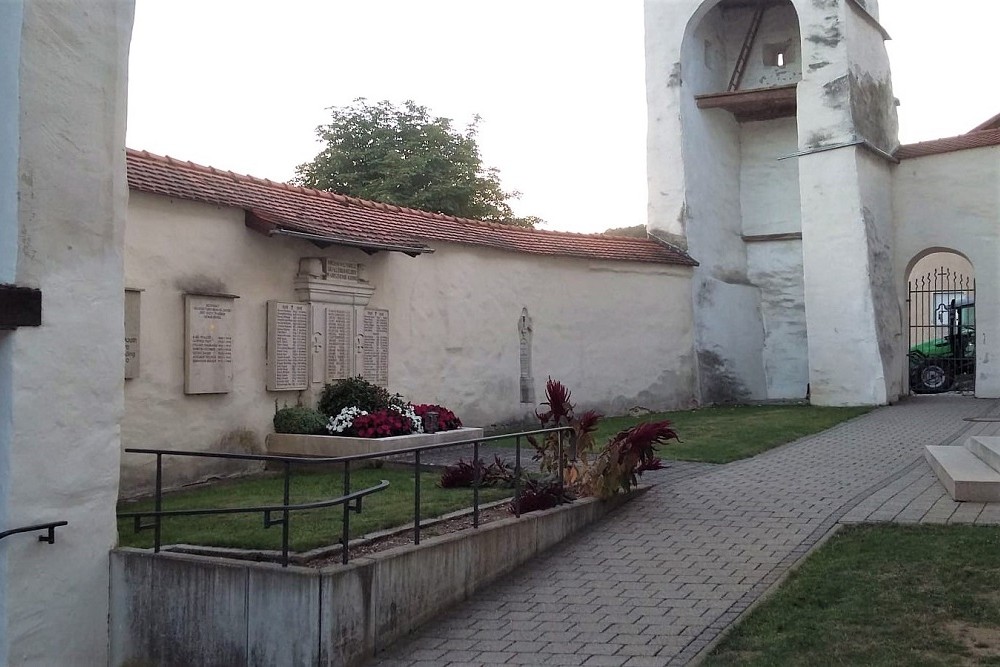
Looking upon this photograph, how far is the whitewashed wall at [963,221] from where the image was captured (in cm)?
1967

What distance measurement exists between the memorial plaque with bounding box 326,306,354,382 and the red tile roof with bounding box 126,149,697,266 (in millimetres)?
1020

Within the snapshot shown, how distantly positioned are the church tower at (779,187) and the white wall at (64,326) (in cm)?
1518

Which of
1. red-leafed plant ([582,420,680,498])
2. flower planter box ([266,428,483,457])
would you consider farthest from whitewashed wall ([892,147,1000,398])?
red-leafed plant ([582,420,680,498])

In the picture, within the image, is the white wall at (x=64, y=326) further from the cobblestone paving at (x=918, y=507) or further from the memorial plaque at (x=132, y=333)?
the cobblestone paving at (x=918, y=507)

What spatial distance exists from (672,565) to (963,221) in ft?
51.8

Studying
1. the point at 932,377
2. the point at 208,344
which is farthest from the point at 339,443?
the point at 932,377

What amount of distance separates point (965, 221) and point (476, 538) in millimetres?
16707

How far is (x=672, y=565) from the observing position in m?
7.29

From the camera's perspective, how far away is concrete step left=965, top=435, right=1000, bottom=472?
30.6 feet

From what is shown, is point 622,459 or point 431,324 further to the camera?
point 431,324

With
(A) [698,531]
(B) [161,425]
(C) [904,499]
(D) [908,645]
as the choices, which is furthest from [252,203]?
(D) [908,645]

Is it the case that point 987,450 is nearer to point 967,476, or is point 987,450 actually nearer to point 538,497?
point 967,476

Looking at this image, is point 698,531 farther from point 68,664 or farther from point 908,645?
point 68,664

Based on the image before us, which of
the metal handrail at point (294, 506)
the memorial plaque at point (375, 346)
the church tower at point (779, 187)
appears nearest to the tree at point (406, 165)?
the church tower at point (779, 187)
